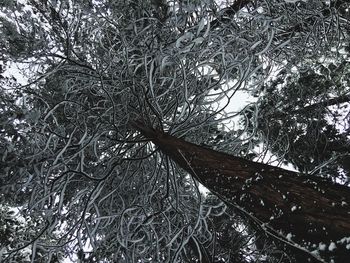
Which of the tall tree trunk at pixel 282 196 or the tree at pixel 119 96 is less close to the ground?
the tree at pixel 119 96

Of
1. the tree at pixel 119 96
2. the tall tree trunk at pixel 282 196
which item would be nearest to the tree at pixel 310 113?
the tree at pixel 119 96

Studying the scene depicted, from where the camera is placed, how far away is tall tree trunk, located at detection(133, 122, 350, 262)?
1.91 meters

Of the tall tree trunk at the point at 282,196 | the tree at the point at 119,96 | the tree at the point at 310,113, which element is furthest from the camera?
the tree at the point at 310,113

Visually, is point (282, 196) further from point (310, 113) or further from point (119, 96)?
point (310, 113)

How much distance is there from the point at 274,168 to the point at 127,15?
3963mm

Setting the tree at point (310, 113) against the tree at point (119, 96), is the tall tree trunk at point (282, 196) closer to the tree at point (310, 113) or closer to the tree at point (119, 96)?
the tree at point (119, 96)

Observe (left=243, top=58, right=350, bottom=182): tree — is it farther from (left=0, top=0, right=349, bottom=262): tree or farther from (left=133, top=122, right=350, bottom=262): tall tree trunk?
(left=133, top=122, right=350, bottom=262): tall tree trunk

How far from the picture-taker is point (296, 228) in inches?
78.9

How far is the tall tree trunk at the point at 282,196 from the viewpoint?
75.4 inches

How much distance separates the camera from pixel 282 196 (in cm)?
229

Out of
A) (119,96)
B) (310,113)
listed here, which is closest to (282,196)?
(119,96)

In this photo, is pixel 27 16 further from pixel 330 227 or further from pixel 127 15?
pixel 330 227

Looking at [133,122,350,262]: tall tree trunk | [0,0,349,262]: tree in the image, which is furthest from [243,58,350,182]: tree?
[133,122,350,262]: tall tree trunk

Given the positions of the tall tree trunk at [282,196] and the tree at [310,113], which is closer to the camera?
the tall tree trunk at [282,196]
